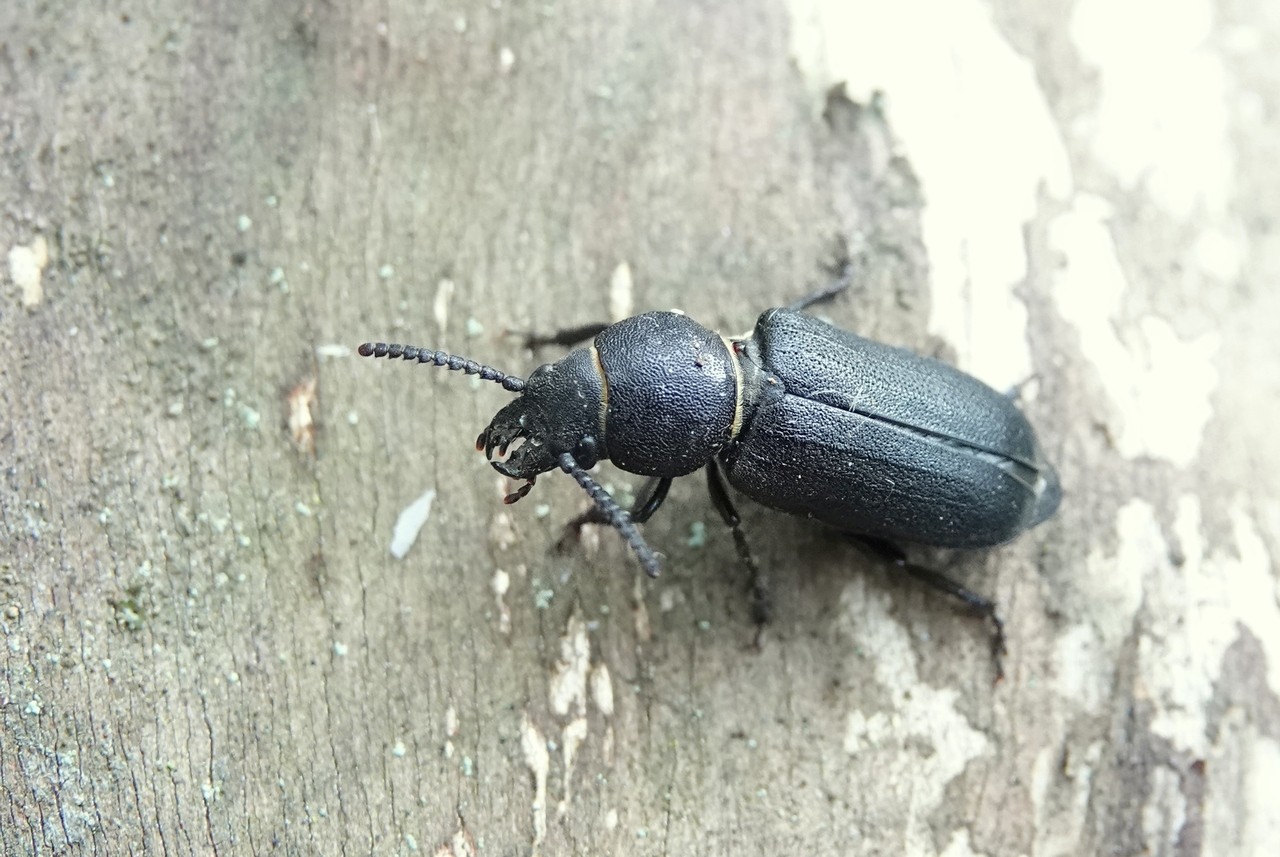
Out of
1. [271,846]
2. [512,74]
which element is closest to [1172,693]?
[271,846]

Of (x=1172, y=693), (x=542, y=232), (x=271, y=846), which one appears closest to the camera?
(x=271, y=846)

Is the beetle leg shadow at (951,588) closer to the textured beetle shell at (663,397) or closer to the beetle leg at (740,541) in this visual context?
the beetle leg at (740,541)

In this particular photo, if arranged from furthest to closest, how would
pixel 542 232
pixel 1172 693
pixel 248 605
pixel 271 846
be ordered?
pixel 542 232 → pixel 1172 693 → pixel 248 605 → pixel 271 846

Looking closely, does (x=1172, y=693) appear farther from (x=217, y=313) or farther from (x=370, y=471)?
(x=217, y=313)

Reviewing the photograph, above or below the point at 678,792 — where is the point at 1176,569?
above

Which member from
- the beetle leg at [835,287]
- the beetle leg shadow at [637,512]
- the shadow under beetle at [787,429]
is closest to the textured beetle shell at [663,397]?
the shadow under beetle at [787,429]

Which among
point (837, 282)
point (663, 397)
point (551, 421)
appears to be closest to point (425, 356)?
point (551, 421)
